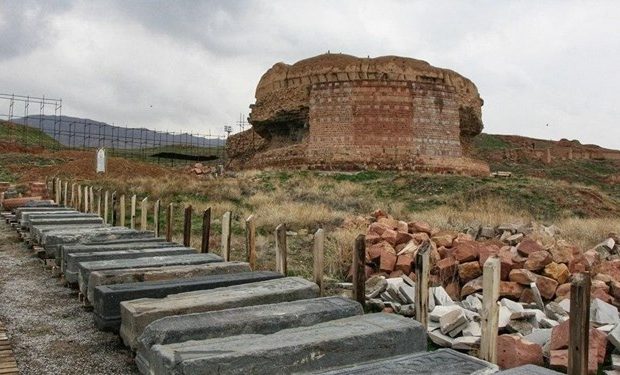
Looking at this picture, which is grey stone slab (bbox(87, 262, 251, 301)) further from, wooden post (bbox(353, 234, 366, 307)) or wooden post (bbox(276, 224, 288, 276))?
wooden post (bbox(353, 234, 366, 307))

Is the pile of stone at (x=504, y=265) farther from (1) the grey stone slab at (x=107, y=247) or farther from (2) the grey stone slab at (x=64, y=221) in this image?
(2) the grey stone slab at (x=64, y=221)

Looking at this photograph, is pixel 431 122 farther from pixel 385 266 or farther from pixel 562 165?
pixel 562 165

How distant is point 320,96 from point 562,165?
96.3 ft

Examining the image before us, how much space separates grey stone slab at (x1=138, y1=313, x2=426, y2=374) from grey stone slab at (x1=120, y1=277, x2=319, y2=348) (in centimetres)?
60

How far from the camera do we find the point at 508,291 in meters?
6.23

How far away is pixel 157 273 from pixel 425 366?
3442 millimetres

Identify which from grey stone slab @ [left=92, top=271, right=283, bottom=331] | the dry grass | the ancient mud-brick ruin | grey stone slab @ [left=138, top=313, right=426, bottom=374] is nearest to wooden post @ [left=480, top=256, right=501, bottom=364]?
grey stone slab @ [left=138, top=313, right=426, bottom=374]

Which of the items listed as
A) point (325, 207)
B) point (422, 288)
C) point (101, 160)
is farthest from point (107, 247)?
point (101, 160)

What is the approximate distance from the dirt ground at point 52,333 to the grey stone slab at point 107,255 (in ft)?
0.88

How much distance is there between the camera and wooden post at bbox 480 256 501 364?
4.00 m

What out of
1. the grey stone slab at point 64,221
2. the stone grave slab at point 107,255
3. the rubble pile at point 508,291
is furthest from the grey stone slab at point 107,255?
the grey stone slab at point 64,221

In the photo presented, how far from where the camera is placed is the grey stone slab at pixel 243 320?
12.9 ft

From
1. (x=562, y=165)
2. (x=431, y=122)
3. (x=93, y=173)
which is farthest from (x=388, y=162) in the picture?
(x=562, y=165)

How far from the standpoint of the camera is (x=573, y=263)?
690 cm
